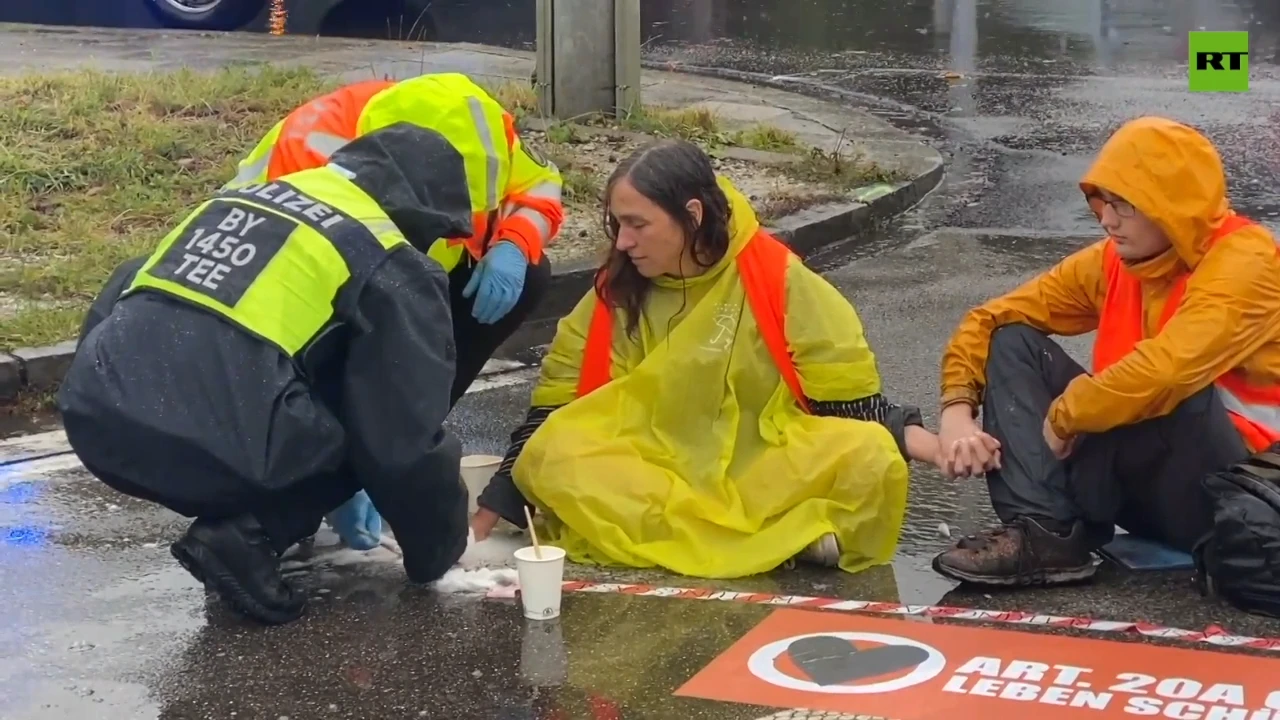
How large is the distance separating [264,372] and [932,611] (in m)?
1.49

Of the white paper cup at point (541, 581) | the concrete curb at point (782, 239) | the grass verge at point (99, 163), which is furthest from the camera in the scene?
the grass verge at point (99, 163)

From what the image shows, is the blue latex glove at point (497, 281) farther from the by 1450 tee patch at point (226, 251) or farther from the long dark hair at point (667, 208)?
the by 1450 tee patch at point (226, 251)

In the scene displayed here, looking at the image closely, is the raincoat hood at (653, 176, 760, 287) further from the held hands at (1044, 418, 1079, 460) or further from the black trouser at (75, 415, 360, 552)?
the black trouser at (75, 415, 360, 552)

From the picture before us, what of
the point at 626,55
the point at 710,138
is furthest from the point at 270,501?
the point at 626,55

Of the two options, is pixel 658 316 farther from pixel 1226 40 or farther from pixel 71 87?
pixel 1226 40

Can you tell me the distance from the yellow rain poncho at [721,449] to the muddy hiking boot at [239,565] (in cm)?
68

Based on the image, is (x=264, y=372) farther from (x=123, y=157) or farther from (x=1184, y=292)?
(x=123, y=157)

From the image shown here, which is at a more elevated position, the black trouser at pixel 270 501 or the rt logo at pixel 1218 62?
the rt logo at pixel 1218 62

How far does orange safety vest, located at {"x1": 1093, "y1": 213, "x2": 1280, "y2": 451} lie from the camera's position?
366 centimetres

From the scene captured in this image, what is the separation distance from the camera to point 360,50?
12555mm

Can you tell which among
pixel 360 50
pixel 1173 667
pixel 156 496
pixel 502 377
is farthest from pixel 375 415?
pixel 360 50

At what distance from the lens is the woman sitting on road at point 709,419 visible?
387cm

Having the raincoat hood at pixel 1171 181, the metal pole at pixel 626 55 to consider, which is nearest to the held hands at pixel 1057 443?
the raincoat hood at pixel 1171 181

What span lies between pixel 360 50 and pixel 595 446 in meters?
9.16
